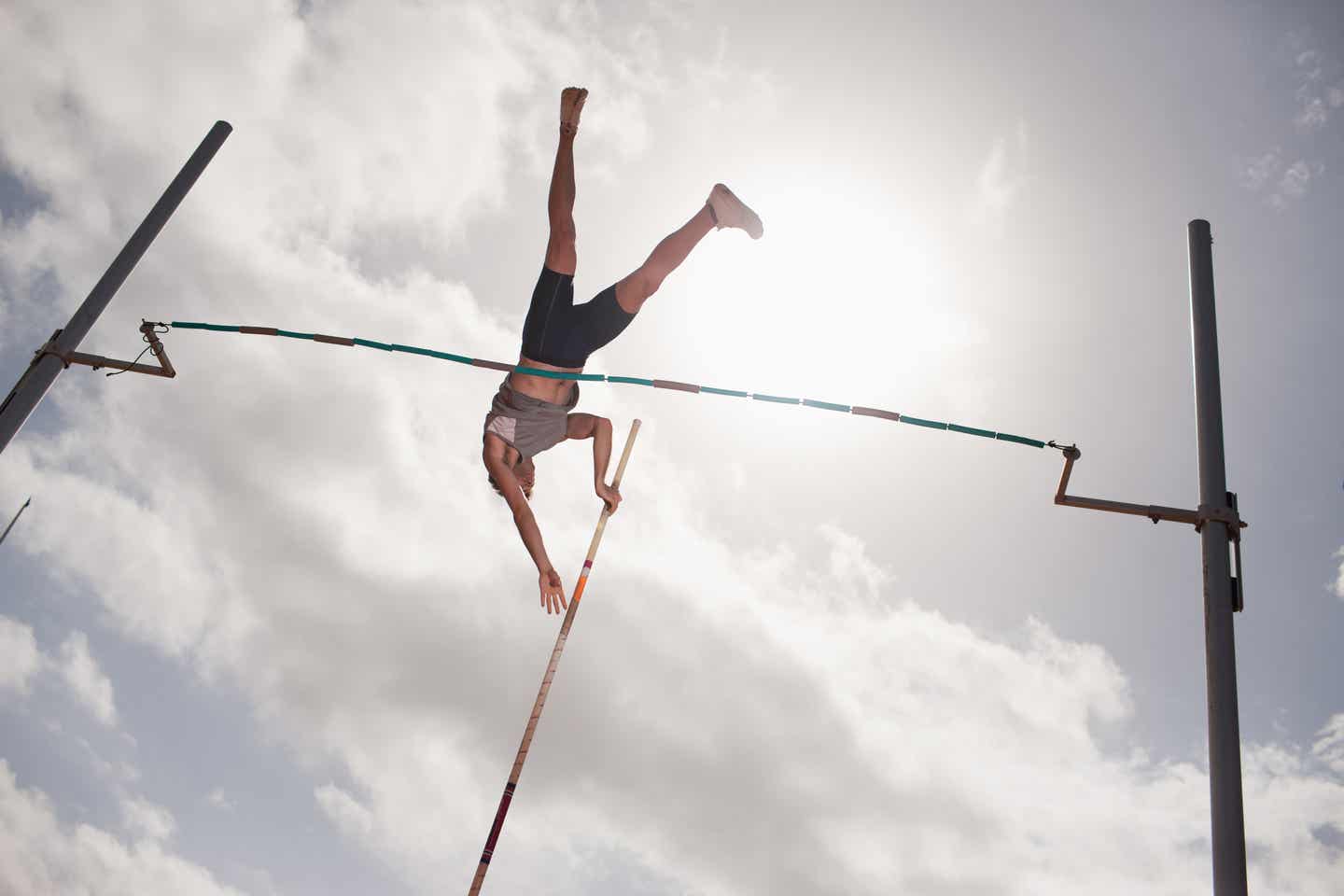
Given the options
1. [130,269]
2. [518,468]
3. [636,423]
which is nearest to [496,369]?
[518,468]

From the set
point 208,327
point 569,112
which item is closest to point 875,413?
point 569,112

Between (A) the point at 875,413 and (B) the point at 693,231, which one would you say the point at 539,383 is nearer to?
(B) the point at 693,231

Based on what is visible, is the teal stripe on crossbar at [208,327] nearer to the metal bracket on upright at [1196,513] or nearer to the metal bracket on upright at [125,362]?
the metal bracket on upright at [125,362]

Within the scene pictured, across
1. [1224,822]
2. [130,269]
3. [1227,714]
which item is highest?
[130,269]

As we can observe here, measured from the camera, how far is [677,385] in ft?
23.6

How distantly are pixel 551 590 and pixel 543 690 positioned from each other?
947 mm

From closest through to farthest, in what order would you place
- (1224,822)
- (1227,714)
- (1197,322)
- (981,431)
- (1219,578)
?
(1224,822)
(1227,714)
(1219,578)
(1197,322)
(981,431)

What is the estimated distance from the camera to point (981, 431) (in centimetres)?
700

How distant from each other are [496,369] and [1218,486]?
527 cm

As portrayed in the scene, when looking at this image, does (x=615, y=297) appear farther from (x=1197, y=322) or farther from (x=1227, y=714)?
(x=1227, y=714)

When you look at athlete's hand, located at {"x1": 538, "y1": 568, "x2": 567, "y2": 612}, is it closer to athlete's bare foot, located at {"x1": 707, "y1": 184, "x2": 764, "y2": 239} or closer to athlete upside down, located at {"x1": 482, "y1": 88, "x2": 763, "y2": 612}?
athlete upside down, located at {"x1": 482, "y1": 88, "x2": 763, "y2": 612}

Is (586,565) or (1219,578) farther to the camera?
(586,565)

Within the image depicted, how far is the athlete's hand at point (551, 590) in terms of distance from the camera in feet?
22.3

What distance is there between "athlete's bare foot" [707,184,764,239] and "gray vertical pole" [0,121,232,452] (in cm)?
521
